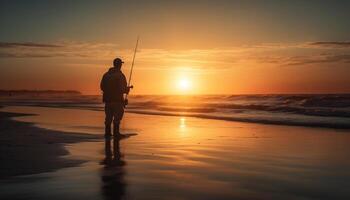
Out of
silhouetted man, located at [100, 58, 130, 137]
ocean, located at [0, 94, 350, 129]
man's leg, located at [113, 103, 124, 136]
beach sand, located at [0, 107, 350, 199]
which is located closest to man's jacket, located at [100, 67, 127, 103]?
silhouetted man, located at [100, 58, 130, 137]

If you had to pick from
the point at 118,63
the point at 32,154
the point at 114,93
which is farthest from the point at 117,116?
the point at 32,154

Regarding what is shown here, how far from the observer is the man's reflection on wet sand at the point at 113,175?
5.07 meters

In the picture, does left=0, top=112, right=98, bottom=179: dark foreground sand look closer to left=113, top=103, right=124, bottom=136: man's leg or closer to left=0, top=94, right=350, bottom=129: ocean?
left=113, top=103, right=124, bottom=136: man's leg

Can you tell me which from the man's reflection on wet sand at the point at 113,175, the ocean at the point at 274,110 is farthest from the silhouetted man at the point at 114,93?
the ocean at the point at 274,110

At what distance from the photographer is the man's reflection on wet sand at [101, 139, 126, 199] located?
507cm

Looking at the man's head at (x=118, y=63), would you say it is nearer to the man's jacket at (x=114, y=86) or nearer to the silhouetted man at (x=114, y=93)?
the silhouetted man at (x=114, y=93)

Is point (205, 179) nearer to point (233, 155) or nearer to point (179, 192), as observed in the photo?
point (179, 192)

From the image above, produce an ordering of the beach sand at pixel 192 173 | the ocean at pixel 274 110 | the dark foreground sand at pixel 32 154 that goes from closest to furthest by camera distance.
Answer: the beach sand at pixel 192 173
the dark foreground sand at pixel 32 154
the ocean at pixel 274 110

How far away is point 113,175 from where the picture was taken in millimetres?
6184

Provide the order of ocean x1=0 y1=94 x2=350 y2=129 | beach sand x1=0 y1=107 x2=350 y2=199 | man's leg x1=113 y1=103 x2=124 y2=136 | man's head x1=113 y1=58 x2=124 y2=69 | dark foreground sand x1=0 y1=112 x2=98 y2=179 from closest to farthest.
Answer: beach sand x1=0 y1=107 x2=350 y2=199 → dark foreground sand x1=0 y1=112 x2=98 y2=179 → man's leg x1=113 y1=103 x2=124 y2=136 → man's head x1=113 y1=58 x2=124 y2=69 → ocean x1=0 y1=94 x2=350 y2=129

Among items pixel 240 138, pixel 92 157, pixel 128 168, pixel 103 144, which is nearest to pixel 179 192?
pixel 128 168

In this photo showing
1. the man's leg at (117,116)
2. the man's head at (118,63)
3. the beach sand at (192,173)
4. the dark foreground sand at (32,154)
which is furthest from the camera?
the man's head at (118,63)

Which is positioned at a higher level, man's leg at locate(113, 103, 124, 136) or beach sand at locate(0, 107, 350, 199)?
man's leg at locate(113, 103, 124, 136)

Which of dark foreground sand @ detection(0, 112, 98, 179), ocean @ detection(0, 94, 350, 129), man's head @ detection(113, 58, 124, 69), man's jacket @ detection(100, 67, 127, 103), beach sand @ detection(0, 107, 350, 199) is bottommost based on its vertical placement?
beach sand @ detection(0, 107, 350, 199)
